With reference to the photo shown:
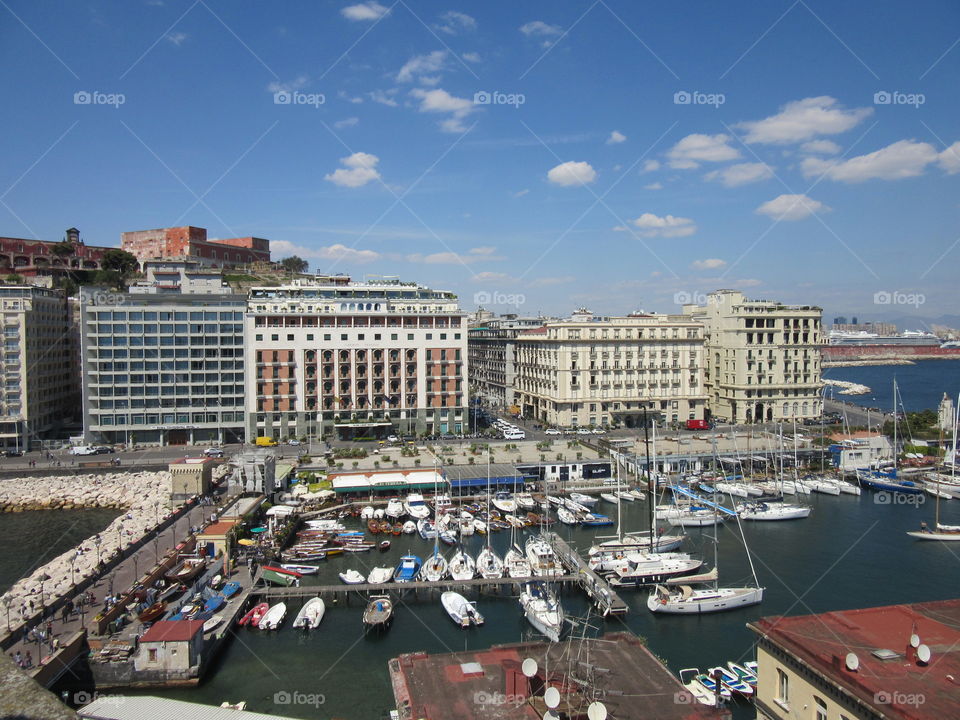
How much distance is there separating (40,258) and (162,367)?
91.2ft

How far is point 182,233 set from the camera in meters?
62.4

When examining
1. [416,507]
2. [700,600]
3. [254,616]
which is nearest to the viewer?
[254,616]

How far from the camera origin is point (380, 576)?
65.4 ft

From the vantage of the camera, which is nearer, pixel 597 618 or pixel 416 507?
pixel 597 618

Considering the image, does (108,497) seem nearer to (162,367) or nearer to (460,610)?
(162,367)

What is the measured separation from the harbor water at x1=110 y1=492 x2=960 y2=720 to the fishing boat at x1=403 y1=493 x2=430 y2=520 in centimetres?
180

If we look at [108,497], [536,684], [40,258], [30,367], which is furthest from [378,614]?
[40,258]

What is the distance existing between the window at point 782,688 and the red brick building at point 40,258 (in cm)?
5805

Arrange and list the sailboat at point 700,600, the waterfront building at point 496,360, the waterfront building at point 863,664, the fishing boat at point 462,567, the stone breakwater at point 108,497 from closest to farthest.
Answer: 1. the waterfront building at point 863,664
2. the sailboat at point 700,600
3. the fishing boat at point 462,567
4. the stone breakwater at point 108,497
5. the waterfront building at point 496,360

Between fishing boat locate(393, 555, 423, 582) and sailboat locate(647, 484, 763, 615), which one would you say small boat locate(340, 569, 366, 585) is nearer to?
fishing boat locate(393, 555, 423, 582)

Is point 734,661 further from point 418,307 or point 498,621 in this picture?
point 418,307

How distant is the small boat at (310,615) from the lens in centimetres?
1727

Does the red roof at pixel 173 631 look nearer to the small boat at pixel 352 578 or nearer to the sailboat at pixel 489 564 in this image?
the small boat at pixel 352 578

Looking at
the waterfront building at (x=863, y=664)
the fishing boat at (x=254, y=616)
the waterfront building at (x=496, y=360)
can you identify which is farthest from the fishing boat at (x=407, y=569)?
the waterfront building at (x=496, y=360)
